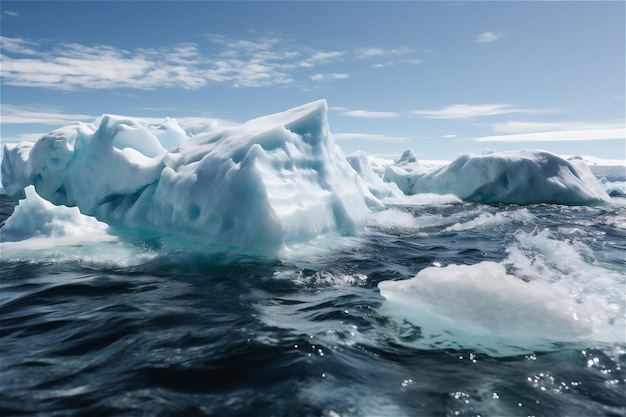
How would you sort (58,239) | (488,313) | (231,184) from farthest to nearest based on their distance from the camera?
(58,239), (231,184), (488,313)

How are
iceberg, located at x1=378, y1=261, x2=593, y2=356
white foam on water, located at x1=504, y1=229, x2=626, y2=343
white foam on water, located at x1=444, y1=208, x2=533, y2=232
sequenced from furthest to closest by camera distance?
1. white foam on water, located at x1=444, y1=208, x2=533, y2=232
2. white foam on water, located at x1=504, y1=229, x2=626, y2=343
3. iceberg, located at x1=378, y1=261, x2=593, y2=356

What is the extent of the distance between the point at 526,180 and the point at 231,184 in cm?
1645

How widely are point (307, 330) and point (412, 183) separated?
991 inches

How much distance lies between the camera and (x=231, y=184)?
7.12 metres

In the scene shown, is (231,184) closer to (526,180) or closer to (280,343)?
(280,343)

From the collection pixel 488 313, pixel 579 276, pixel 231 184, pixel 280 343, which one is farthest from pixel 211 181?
pixel 579 276

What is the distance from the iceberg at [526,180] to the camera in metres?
19.0

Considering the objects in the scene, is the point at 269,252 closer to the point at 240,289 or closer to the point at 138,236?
the point at 240,289

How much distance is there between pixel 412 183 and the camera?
28047 millimetres

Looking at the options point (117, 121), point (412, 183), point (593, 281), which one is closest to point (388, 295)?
point (593, 281)

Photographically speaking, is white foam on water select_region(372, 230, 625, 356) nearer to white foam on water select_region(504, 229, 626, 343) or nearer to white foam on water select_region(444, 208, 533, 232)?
white foam on water select_region(504, 229, 626, 343)

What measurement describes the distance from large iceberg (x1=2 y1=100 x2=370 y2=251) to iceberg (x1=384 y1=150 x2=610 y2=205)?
12.5m

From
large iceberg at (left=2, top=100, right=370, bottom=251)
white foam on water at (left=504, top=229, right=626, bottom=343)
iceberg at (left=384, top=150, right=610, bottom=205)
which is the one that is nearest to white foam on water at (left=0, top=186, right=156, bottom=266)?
large iceberg at (left=2, top=100, right=370, bottom=251)

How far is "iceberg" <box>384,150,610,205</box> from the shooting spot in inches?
747
